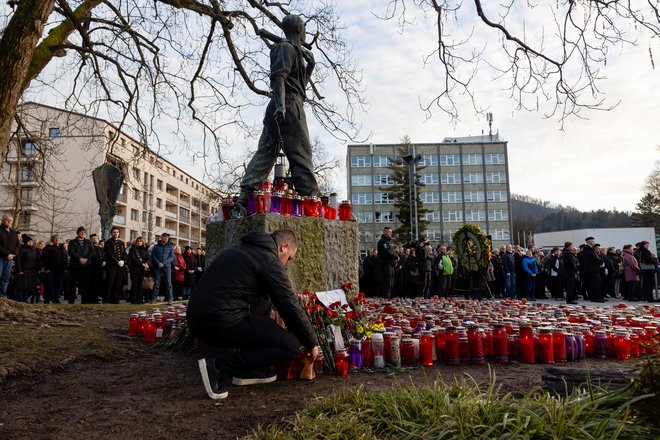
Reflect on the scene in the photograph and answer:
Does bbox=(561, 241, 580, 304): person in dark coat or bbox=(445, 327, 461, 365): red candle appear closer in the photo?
bbox=(445, 327, 461, 365): red candle

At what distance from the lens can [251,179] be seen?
654 cm

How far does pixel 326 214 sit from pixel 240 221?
1.28 metres

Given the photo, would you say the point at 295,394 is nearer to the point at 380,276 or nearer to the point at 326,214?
the point at 326,214

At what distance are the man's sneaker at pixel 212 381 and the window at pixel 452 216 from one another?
221ft

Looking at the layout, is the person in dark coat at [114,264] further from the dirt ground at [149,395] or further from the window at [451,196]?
the window at [451,196]

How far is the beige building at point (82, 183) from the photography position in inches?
452

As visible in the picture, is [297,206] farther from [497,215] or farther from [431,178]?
[497,215]

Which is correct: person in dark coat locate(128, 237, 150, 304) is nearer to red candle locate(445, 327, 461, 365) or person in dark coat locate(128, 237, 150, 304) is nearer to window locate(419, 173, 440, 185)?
red candle locate(445, 327, 461, 365)

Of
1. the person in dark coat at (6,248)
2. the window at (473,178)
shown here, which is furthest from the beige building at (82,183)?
the window at (473,178)

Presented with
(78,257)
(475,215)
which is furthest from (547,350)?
(475,215)

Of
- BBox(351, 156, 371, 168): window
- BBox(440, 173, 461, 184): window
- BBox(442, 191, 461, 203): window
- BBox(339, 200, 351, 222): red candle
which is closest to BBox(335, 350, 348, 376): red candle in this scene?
BBox(339, 200, 351, 222): red candle

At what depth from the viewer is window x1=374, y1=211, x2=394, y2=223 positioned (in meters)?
68.3

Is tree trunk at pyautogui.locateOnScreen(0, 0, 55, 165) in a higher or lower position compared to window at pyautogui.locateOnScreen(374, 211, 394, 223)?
lower

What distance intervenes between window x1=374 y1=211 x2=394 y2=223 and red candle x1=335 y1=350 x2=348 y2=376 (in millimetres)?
64289
